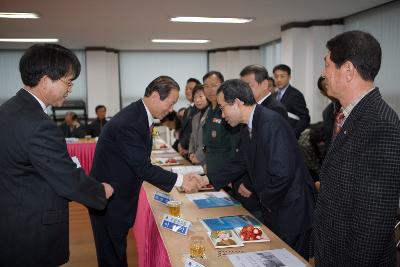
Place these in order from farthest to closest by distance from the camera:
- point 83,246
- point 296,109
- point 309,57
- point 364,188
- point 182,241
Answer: point 309,57 → point 296,109 → point 83,246 → point 182,241 → point 364,188

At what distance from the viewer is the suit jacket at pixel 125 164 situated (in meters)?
2.04

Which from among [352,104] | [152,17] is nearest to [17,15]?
[152,17]

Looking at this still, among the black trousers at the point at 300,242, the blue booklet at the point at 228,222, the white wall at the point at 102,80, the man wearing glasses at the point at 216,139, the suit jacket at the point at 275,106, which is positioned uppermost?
the white wall at the point at 102,80

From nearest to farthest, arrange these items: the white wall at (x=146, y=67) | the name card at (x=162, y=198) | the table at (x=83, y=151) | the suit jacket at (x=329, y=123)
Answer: the name card at (x=162, y=198)
the suit jacket at (x=329, y=123)
the table at (x=83, y=151)
the white wall at (x=146, y=67)

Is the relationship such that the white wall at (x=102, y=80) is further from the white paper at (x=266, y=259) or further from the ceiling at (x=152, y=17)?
the white paper at (x=266, y=259)

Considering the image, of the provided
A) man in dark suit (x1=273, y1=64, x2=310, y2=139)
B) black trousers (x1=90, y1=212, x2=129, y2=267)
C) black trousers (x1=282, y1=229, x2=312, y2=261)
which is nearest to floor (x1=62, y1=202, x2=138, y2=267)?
black trousers (x1=90, y1=212, x2=129, y2=267)

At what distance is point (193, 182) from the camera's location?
91.2 inches

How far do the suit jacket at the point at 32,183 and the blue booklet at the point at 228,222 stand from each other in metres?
0.65

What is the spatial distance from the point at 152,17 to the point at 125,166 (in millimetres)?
3855

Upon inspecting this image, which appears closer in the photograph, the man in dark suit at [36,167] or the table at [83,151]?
the man in dark suit at [36,167]

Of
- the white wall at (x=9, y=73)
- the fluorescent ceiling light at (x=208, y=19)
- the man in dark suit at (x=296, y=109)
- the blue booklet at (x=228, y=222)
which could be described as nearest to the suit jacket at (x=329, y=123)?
the man in dark suit at (x=296, y=109)

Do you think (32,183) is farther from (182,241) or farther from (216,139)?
(216,139)

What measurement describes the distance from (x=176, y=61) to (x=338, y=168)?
9.32 m

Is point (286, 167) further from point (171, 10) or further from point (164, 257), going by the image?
point (171, 10)
